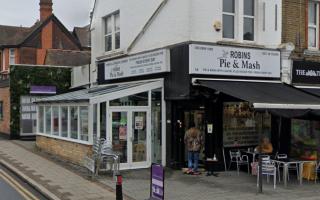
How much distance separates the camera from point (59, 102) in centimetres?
1845

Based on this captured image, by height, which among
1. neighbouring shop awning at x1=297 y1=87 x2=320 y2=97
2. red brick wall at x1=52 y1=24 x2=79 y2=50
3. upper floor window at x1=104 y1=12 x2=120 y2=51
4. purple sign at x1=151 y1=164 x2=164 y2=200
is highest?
red brick wall at x1=52 y1=24 x2=79 y2=50

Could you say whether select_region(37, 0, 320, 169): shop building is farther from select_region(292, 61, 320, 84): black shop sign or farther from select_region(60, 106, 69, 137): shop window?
select_region(292, 61, 320, 84): black shop sign

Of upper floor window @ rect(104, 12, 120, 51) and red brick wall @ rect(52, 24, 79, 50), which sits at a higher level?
red brick wall @ rect(52, 24, 79, 50)

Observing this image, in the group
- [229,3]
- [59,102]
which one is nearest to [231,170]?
[229,3]

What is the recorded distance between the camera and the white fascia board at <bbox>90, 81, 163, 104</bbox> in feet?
50.2

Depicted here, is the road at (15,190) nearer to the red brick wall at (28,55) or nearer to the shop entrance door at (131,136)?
the shop entrance door at (131,136)

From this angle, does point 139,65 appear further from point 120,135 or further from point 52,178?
point 52,178

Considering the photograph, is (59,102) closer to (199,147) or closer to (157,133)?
(157,133)

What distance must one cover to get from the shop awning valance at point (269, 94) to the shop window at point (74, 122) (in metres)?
4.93

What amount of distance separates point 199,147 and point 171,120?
154 cm

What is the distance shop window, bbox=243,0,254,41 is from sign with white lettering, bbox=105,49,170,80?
112 inches

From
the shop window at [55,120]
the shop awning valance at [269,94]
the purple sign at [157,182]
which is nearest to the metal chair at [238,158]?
the shop awning valance at [269,94]

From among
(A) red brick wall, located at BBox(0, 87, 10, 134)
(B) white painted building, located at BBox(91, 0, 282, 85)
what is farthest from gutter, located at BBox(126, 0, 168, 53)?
(A) red brick wall, located at BBox(0, 87, 10, 134)

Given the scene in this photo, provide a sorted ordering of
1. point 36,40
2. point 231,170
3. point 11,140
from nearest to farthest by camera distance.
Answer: point 231,170
point 11,140
point 36,40
